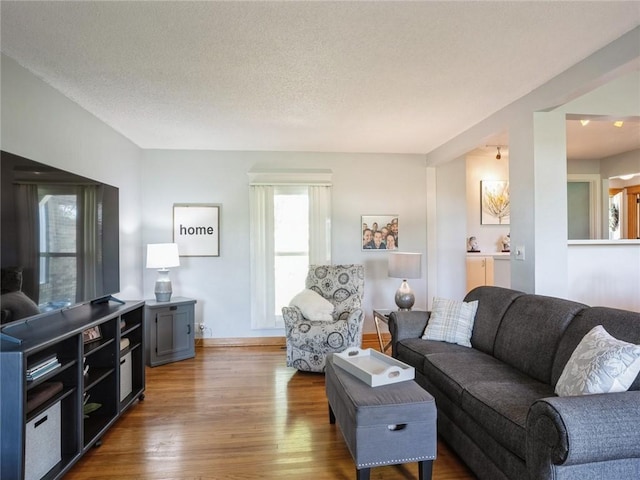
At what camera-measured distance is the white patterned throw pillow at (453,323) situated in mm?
2730

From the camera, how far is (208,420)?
2.53 meters

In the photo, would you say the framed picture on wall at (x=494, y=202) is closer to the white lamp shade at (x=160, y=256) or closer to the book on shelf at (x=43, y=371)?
the white lamp shade at (x=160, y=256)

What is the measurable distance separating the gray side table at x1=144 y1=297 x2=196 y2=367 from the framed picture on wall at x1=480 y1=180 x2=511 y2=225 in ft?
14.7

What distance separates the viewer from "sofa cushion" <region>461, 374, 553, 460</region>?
151 cm

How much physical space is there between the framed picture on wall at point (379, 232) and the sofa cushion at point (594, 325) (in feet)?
8.92

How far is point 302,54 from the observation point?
2.11 m

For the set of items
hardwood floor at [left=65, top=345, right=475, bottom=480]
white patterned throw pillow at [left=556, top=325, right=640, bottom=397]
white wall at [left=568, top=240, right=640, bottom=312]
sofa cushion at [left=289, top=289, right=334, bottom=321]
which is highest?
white wall at [left=568, top=240, right=640, bottom=312]

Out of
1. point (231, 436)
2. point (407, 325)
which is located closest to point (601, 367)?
point (407, 325)

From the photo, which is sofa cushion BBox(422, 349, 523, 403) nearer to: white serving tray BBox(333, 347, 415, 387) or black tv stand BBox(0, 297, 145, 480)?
white serving tray BBox(333, 347, 415, 387)

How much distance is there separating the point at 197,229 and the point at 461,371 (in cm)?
342

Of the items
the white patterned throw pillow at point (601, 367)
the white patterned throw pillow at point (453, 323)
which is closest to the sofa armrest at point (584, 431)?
the white patterned throw pillow at point (601, 367)

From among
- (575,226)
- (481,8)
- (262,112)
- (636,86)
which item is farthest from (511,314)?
(575,226)

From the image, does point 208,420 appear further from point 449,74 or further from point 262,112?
point 449,74

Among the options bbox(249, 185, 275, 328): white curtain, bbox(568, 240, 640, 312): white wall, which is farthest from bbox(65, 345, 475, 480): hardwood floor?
bbox(568, 240, 640, 312): white wall
